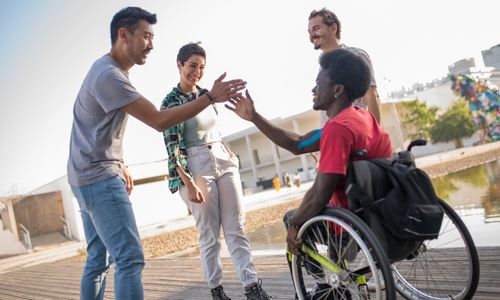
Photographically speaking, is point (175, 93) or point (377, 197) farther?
point (175, 93)

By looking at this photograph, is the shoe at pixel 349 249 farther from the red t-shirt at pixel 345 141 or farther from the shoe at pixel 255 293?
the shoe at pixel 255 293

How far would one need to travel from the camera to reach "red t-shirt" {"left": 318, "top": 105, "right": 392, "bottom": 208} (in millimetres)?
1756

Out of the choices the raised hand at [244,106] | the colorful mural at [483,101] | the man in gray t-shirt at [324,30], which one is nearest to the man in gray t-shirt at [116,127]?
the raised hand at [244,106]

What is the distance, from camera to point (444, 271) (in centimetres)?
274

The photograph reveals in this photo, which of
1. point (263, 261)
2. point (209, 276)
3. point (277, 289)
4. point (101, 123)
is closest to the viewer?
point (101, 123)

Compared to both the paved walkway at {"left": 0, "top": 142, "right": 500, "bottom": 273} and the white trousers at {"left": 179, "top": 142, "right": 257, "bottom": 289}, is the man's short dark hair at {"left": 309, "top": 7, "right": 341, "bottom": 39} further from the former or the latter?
the paved walkway at {"left": 0, "top": 142, "right": 500, "bottom": 273}

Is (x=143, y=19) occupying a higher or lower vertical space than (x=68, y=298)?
higher

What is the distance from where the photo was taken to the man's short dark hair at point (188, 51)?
9.72ft

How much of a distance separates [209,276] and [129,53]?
5.12 feet

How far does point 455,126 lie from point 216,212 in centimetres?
4257

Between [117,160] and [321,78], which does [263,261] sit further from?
[321,78]

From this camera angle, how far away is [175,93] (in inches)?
117

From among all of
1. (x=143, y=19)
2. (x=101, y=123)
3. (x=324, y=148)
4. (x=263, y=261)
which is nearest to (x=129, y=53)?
(x=143, y=19)

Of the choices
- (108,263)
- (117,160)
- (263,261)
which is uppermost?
(117,160)
